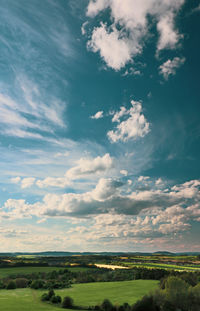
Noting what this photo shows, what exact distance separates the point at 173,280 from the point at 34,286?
95781 millimetres

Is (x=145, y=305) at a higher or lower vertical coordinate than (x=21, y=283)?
lower

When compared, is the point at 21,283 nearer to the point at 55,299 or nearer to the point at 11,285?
the point at 11,285

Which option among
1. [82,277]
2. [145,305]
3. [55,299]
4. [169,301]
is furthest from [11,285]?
[169,301]

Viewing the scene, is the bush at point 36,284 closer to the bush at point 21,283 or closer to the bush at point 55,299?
the bush at point 21,283

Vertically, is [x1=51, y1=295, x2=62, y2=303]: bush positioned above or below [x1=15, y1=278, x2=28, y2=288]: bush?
below

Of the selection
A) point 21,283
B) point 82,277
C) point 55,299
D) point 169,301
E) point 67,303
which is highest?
point 82,277

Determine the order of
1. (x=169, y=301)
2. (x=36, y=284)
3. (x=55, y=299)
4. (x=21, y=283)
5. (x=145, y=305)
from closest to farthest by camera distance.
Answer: (x=145, y=305) < (x=169, y=301) < (x=55, y=299) < (x=36, y=284) < (x=21, y=283)

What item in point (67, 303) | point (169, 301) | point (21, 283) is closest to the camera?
point (169, 301)

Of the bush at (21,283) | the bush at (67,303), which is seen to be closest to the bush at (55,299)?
the bush at (67,303)

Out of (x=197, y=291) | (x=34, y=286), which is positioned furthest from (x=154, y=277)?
(x=197, y=291)

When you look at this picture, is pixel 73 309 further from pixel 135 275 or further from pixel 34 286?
pixel 135 275

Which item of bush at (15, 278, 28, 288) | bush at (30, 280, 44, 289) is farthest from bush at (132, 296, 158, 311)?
bush at (15, 278, 28, 288)

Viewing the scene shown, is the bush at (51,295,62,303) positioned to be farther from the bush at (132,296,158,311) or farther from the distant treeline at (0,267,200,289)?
the distant treeline at (0,267,200,289)

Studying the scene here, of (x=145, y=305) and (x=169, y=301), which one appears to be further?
(x=169, y=301)
